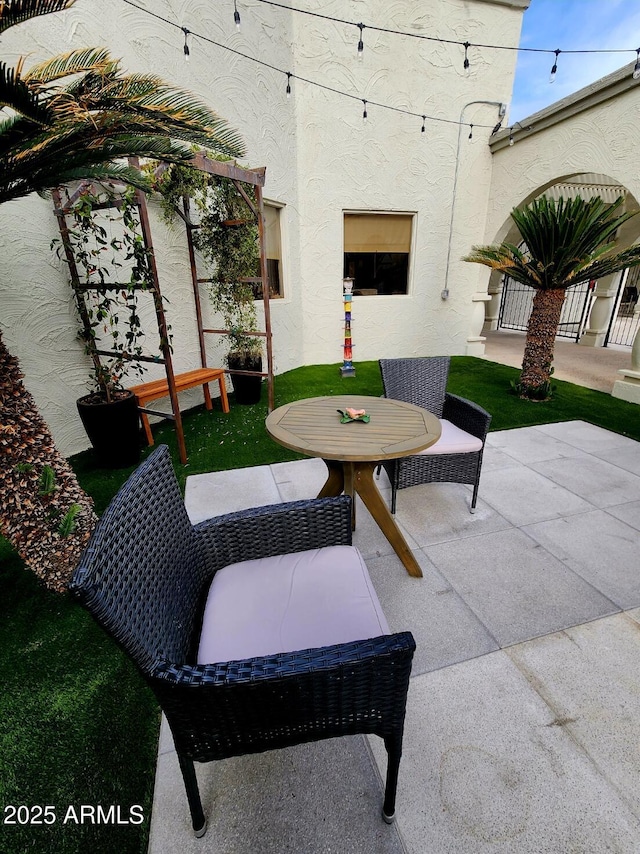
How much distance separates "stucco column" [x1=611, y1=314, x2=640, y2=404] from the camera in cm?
461

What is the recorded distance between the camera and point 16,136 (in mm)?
1433

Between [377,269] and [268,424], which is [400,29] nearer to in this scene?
[377,269]

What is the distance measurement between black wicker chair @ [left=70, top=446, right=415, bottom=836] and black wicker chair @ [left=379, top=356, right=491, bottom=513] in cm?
150

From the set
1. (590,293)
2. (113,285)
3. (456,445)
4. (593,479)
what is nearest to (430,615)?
(456,445)

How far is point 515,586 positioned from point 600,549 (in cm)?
68

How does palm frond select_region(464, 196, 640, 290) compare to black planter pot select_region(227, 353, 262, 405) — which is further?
black planter pot select_region(227, 353, 262, 405)

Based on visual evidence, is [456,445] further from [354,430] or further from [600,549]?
[600,549]

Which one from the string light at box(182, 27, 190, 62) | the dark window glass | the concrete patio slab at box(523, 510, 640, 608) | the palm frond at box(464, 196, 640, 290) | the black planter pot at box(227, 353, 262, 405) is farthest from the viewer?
the dark window glass

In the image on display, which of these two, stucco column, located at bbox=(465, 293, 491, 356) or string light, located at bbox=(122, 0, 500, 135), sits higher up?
string light, located at bbox=(122, 0, 500, 135)

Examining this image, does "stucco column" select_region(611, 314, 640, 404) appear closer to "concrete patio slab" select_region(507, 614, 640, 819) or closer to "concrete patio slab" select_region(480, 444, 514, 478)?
"concrete patio slab" select_region(480, 444, 514, 478)

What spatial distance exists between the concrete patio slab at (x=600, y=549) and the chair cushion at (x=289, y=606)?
1.43 m

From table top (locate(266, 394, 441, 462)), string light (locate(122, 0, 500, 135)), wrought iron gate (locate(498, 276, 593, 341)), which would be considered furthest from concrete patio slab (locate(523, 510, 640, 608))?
wrought iron gate (locate(498, 276, 593, 341))

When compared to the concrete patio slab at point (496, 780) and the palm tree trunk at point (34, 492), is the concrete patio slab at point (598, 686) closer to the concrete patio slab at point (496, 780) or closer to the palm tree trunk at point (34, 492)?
the concrete patio slab at point (496, 780)

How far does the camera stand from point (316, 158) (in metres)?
5.79
